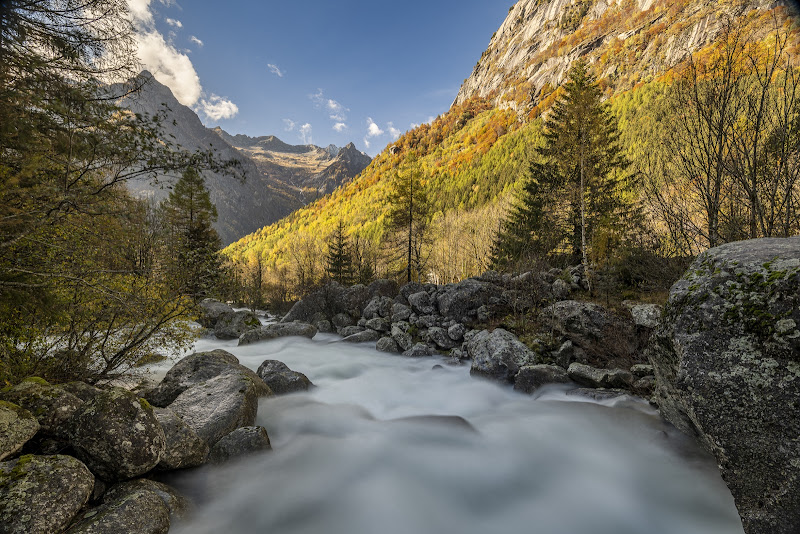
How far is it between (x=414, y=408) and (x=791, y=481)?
21.6 ft

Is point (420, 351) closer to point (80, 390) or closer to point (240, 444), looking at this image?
point (240, 444)

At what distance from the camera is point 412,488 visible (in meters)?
5.12

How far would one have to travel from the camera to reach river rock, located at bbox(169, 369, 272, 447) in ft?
17.8

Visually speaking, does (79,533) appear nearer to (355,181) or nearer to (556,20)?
(355,181)

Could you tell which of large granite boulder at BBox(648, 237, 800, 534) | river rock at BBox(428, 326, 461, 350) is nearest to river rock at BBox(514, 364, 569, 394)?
river rock at BBox(428, 326, 461, 350)

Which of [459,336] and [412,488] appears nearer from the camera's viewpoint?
[412,488]

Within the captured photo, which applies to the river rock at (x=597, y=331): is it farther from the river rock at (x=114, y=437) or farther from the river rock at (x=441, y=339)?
the river rock at (x=114, y=437)

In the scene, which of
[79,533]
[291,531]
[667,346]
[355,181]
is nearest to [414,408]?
[291,531]

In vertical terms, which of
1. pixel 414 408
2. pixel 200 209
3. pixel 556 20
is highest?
pixel 556 20

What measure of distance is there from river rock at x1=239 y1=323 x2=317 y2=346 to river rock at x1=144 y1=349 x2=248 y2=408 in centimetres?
860

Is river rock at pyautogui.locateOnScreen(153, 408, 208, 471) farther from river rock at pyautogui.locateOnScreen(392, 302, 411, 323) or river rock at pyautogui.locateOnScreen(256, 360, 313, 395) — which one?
river rock at pyautogui.locateOnScreen(392, 302, 411, 323)

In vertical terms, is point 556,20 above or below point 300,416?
above

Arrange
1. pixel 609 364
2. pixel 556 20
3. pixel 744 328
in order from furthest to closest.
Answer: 1. pixel 556 20
2. pixel 609 364
3. pixel 744 328

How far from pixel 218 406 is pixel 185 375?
243 centimetres
